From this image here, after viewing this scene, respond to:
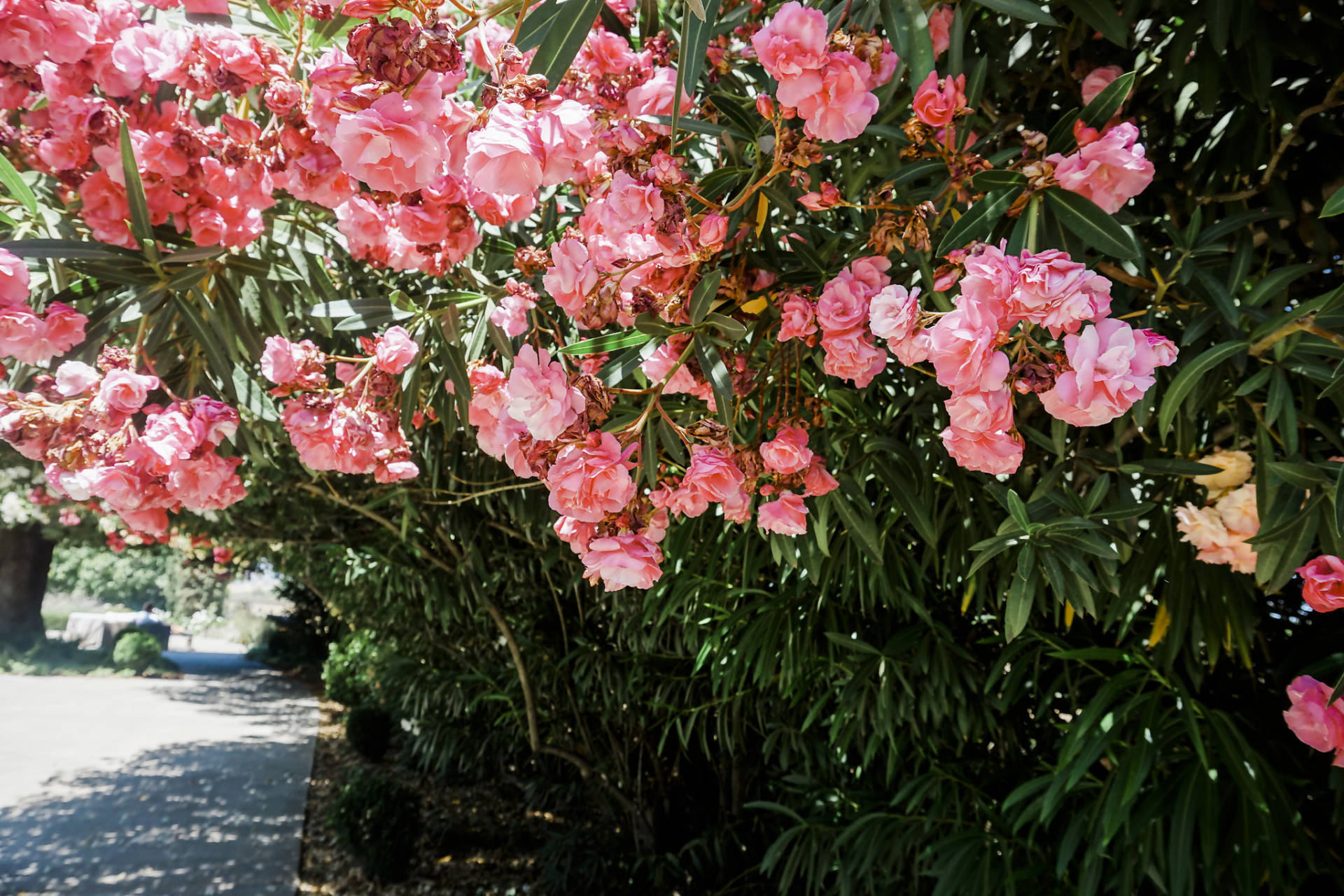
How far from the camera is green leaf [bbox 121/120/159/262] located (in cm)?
115

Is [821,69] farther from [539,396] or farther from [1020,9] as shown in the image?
[539,396]

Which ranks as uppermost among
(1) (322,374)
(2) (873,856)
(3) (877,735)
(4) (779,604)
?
(1) (322,374)

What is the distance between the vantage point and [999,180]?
2.77 feet

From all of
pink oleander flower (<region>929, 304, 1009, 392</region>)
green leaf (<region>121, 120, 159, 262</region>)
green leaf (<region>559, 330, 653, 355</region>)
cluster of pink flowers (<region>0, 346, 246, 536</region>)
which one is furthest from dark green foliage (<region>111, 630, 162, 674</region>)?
pink oleander flower (<region>929, 304, 1009, 392</region>)

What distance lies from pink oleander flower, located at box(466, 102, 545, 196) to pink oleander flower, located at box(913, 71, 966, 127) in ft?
1.36

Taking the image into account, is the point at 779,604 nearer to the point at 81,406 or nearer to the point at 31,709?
the point at 81,406

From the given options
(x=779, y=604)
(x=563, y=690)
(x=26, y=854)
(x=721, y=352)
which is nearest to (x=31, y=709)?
(x=26, y=854)

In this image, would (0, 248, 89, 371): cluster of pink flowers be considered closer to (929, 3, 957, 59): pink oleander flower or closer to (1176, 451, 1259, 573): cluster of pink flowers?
(929, 3, 957, 59): pink oleander flower

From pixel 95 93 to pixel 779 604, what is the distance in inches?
72.0

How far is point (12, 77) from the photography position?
1179 millimetres

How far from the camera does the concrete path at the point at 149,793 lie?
14.3ft

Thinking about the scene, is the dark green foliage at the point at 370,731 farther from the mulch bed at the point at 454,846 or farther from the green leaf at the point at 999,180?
the green leaf at the point at 999,180

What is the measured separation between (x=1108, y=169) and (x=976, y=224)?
134mm

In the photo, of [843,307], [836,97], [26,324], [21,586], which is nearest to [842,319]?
[843,307]
